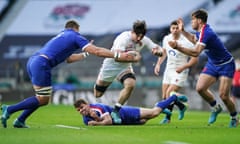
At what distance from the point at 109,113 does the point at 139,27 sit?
7.00ft

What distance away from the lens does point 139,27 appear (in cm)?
1847

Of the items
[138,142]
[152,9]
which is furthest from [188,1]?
[138,142]

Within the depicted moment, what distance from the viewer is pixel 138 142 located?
1325 cm

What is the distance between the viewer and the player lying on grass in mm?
17227

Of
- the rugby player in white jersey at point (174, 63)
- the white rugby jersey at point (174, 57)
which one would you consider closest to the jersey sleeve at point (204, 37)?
the rugby player in white jersey at point (174, 63)

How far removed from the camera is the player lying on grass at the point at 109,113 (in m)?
17.2

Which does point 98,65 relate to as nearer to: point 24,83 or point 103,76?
point 24,83

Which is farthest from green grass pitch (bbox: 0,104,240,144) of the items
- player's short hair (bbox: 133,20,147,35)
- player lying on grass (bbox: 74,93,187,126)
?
player's short hair (bbox: 133,20,147,35)

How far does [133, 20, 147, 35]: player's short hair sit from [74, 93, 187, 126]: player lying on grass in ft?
5.24

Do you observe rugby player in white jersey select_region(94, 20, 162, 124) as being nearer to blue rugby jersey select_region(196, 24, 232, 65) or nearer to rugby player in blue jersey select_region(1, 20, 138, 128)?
blue rugby jersey select_region(196, 24, 232, 65)

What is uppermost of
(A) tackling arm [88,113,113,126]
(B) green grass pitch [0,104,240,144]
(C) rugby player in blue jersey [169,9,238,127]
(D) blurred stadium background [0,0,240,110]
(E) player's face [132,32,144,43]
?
(D) blurred stadium background [0,0,240,110]

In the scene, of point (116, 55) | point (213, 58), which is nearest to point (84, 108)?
point (116, 55)

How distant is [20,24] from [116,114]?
3113 cm

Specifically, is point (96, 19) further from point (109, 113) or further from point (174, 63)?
point (109, 113)
